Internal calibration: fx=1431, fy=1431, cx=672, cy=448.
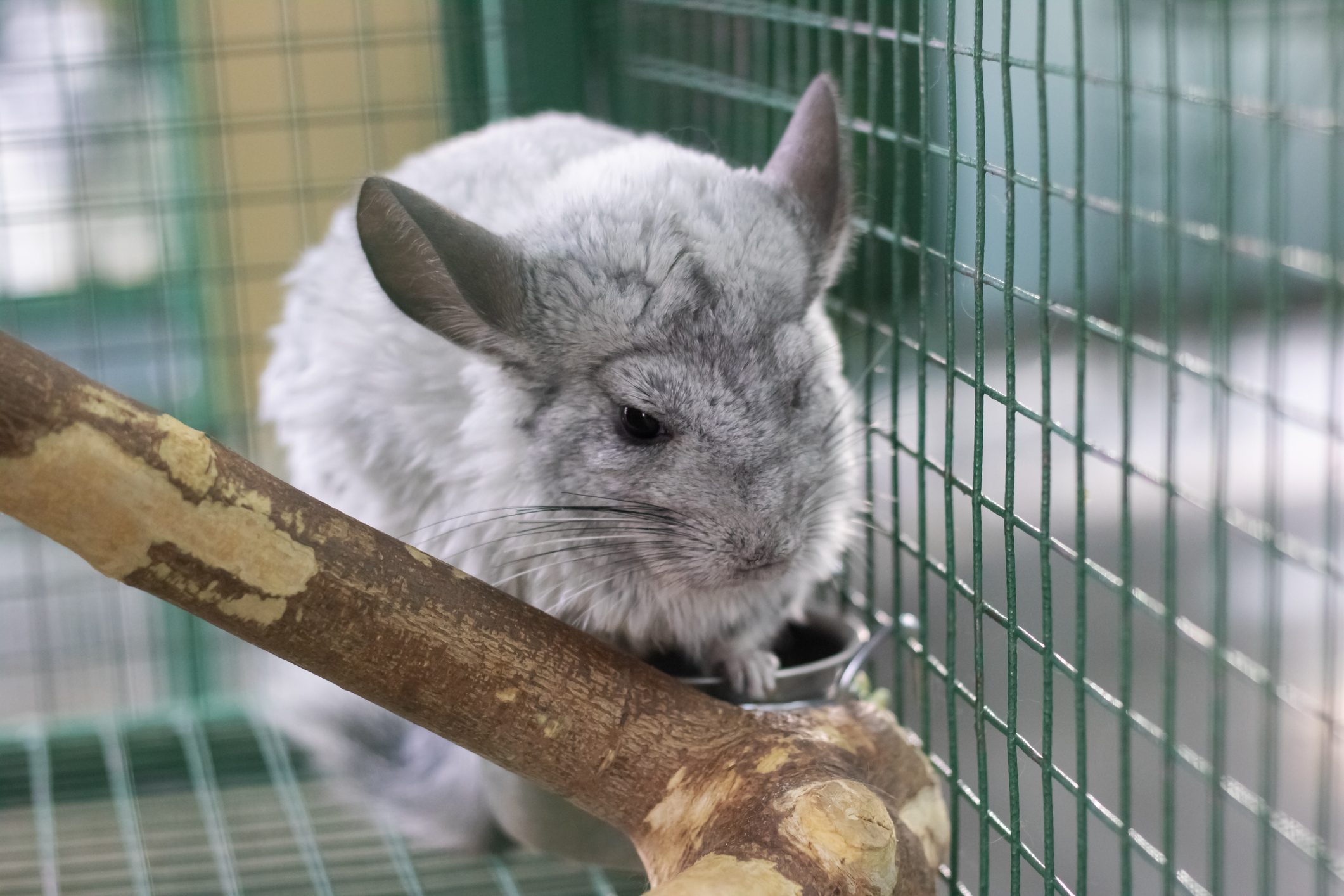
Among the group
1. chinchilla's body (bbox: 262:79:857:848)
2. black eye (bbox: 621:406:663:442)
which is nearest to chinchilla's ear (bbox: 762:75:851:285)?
chinchilla's body (bbox: 262:79:857:848)

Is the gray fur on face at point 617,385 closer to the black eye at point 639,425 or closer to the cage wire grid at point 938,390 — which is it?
the black eye at point 639,425

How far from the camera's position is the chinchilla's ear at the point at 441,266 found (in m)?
1.20

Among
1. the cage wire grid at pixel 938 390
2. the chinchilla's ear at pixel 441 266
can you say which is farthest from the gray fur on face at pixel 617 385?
the cage wire grid at pixel 938 390

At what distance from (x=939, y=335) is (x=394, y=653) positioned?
5.37 ft

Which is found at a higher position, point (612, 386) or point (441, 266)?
point (441, 266)

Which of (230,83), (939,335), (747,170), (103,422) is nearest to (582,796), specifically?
(103,422)

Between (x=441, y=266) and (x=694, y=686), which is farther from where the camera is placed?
(x=694, y=686)

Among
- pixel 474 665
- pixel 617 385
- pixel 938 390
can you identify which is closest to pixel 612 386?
pixel 617 385

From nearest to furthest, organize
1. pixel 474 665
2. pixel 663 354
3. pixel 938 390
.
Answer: pixel 474 665 → pixel 663 354 → pixel 938 390

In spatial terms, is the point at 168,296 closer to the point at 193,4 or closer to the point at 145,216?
the point at 145,216

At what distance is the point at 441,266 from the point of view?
4.08ft

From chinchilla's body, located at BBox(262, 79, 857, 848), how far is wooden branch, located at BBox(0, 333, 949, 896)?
153mm

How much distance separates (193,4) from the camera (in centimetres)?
274

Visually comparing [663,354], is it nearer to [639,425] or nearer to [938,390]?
[639,425]
